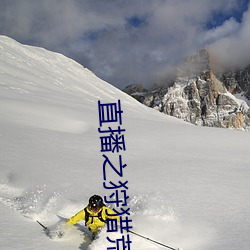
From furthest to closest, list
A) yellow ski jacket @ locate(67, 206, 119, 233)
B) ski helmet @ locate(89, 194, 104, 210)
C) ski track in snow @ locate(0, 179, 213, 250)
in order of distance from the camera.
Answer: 1. yellow ski jacket @ locate(67, 206, 119, 233)
2. ski helmet @ locate(89, 194, 104, 210)
3. ski track in snow @ locate(0, 179, 213, 250)

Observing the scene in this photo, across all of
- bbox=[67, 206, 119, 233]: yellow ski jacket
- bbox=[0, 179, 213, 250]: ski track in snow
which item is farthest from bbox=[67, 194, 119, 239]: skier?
bbox=[0, 179, 213, 250]: ski track in snow

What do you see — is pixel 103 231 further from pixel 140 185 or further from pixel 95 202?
pixel 140 185

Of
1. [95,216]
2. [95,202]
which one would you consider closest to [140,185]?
[95,216]

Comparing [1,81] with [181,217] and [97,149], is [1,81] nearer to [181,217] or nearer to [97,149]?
[97,149]

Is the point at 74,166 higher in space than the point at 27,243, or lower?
higher

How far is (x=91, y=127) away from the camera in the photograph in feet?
57.4

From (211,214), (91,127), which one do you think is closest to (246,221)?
(211,214)

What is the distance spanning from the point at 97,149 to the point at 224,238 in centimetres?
758

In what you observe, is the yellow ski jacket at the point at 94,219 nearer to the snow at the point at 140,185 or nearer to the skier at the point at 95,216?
the skier at the point at 95,216

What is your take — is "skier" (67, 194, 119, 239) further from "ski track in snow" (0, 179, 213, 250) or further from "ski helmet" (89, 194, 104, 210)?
"ski track in snow" (0, 179, 213, 250)

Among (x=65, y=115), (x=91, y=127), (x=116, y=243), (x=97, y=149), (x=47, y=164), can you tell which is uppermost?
(x=65, y=115)

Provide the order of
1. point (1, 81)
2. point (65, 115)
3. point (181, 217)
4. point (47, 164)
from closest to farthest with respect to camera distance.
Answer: point (181, 217) < point (47, 164) < point (65, 115) < point (1, 81)

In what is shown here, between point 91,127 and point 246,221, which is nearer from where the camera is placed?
point 246,221

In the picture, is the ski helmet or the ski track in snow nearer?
the ski track in snow
